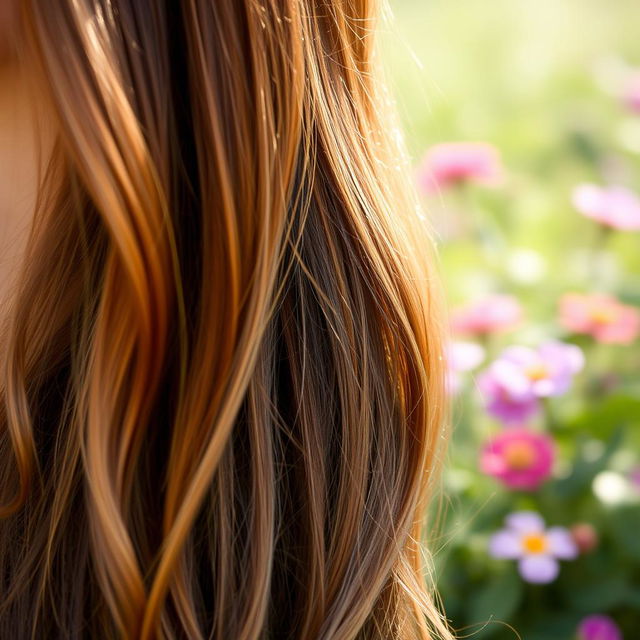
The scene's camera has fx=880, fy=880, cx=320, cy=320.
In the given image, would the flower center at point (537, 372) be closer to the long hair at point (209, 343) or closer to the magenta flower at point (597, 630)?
the magenta flower at point (597, 630)

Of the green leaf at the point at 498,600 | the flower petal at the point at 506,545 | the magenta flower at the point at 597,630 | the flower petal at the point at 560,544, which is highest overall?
the flower petal at the point at 506,545

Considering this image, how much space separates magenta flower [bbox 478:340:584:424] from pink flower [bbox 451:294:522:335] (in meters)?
0.15

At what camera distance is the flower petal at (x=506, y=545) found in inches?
52.7

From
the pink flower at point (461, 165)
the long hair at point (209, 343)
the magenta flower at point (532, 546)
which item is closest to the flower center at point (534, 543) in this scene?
the magenta flower at point (532, 546)

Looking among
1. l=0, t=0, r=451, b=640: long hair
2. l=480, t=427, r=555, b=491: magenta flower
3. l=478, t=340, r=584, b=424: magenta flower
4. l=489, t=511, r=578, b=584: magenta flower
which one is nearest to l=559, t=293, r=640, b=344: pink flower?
l=478, t=340, r=584, b=424: magenta flower

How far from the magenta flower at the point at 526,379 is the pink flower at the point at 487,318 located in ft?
0.49

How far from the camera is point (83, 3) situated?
67 cm

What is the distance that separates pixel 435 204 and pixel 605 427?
0.84m

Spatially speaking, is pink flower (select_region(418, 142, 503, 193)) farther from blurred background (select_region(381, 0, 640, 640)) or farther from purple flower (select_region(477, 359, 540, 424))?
purple flower (select_region(477, 359, 540, 424))

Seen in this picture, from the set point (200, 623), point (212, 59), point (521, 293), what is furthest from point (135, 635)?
point (521, 293)

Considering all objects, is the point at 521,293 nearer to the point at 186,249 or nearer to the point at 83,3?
the point at 186,249

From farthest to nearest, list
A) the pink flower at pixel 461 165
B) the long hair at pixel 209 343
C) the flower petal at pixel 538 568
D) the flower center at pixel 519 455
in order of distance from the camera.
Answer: the pink flower at pixel 461 165 → the flower center at pixel 519 455 → the flower petal at pixel 538 568 → the long hair at pixel 209 343

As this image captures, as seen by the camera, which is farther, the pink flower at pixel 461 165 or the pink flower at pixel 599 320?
the pink flower at pixel 461 165

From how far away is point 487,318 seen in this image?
1.58 meters
